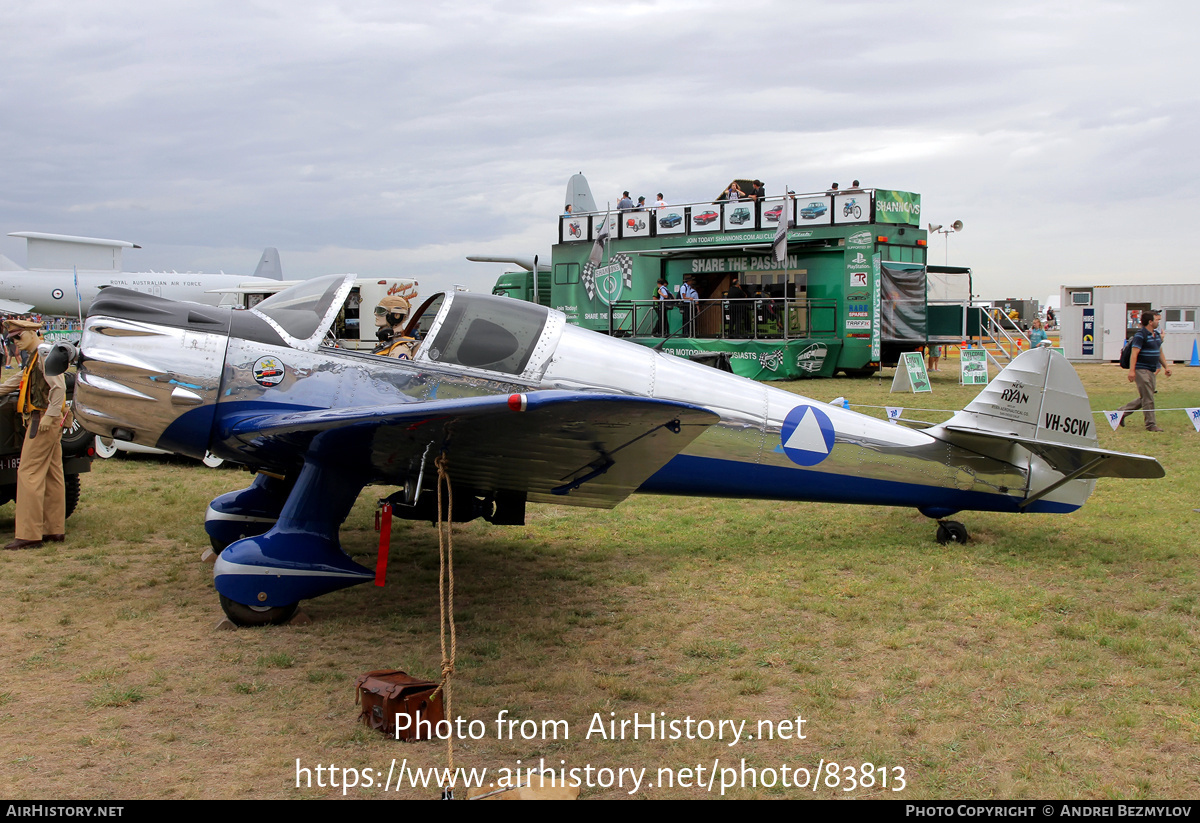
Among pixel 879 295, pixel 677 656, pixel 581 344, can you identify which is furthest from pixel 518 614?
pixel 879 295

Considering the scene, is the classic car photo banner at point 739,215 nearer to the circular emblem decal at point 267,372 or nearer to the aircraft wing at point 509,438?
the aircraft wing at point 509,438

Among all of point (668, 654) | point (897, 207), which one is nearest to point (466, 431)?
point (668, 654)

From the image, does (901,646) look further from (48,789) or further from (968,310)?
(968,310)

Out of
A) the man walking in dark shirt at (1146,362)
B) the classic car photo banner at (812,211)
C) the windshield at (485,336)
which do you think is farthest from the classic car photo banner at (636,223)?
the windshield at (485,336)

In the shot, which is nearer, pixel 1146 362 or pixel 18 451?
pixel 18 451

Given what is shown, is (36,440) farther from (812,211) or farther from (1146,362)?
(812,211)

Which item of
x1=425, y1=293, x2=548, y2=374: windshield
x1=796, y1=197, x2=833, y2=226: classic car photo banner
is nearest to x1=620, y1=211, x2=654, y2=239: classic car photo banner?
x1=796, y1=197, x2=833, y2=226: classic car photo banner

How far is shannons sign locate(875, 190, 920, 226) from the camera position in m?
21.2

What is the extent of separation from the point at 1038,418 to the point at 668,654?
367 cm

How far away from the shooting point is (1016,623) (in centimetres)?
506

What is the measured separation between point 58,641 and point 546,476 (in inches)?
117

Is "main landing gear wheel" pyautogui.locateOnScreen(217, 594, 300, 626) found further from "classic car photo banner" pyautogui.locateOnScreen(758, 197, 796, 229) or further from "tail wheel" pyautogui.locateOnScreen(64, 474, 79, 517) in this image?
"classic car photo banner" pyautogui.locateOnScreen(758, 197, 796, 229)

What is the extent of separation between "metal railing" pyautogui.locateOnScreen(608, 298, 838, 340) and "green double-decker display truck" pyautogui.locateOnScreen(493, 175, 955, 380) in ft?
0.12

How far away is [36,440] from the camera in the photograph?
22.5 feet
